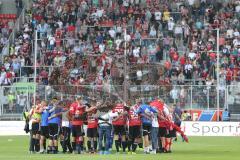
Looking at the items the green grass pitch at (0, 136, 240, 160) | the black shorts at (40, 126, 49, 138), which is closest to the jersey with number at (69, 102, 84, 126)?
the black shorts at (40, 126, 49, 138)

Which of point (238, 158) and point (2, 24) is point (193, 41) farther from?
point (238, 158)

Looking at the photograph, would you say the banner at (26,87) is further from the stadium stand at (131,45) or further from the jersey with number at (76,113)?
the jersey with number at (76,113)

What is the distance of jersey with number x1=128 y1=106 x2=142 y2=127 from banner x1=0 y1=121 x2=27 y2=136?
17939 millimetres

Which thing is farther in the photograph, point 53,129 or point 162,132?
point 162,132

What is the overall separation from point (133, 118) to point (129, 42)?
21209 millimetres

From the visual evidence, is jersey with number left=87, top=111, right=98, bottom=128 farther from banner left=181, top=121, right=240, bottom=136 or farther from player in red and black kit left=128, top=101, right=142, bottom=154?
banner left=181, top=121, right=240, bottom=136

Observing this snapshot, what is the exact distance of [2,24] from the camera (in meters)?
63.8

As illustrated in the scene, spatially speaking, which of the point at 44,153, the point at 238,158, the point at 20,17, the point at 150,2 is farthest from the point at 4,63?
the point at 238,158

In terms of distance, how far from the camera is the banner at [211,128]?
51.4 m

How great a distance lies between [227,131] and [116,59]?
745cm

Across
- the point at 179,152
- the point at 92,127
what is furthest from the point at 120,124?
the point at 179,152

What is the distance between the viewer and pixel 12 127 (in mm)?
52312

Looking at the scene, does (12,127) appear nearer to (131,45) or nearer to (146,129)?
(131,45)

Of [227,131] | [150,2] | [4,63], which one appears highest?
[150,2]
